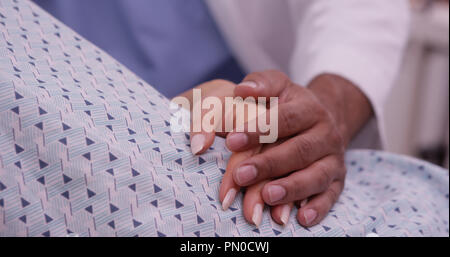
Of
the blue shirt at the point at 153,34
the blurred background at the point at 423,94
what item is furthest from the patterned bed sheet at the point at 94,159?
the blurred background at the point at 423,94

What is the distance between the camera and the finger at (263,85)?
1.46ft

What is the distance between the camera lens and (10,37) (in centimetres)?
38

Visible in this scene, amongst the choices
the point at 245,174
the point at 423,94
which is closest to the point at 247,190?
the point at 245,174

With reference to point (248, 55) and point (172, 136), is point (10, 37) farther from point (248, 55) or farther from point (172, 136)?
point (248, 55)

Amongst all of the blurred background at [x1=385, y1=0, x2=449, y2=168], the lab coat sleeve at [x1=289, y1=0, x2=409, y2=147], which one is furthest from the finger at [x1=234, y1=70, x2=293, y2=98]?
the blurred background at [x1=385, y1=0, x2=449, y2=168]

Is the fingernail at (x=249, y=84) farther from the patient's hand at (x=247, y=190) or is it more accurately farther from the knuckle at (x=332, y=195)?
the knuckle at (x=332, y=195)

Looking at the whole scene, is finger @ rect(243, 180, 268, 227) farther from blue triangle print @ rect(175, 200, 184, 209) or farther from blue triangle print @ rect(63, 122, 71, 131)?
blue triangle print @ rect(63, 122, 71, 131)

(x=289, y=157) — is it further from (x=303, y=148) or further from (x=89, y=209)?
(x=89, y=209)

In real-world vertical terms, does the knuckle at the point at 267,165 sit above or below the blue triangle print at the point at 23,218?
above

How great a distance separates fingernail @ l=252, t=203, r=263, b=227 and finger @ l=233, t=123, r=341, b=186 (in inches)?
0.9

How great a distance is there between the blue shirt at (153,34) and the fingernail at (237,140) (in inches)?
13.1

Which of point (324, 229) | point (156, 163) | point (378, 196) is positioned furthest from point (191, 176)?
point (378, 196)

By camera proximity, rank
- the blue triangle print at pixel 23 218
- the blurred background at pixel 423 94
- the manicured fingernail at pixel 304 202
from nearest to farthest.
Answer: the blue triangle print at pixel 23 218 < the manicured fingernail at pixel 304 202 < the blurred background at pixel 423 94

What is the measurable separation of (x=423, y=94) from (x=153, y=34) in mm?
888
